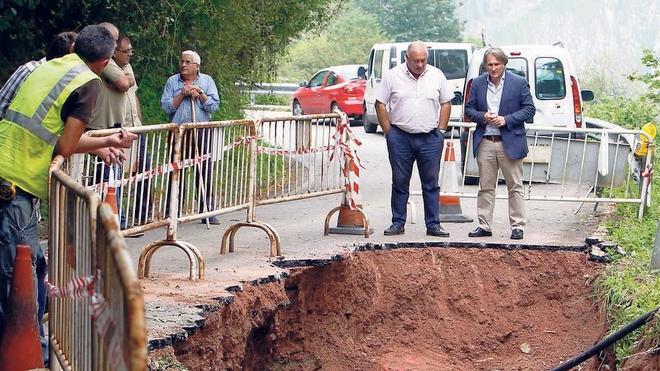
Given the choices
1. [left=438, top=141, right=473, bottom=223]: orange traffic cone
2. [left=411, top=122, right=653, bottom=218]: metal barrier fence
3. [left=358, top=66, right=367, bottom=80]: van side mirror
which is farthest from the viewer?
[left=358, top=66, right=367, bottom=80]: van side mirror

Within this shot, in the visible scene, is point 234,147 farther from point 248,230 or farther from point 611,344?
point 611,344

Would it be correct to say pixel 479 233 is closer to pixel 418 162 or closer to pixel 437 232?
pixel 437 232

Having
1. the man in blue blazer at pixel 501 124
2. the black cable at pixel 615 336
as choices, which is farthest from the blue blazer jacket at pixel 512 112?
the black cable at pixel 615 336

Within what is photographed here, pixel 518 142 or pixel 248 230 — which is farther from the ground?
pixel 518 142

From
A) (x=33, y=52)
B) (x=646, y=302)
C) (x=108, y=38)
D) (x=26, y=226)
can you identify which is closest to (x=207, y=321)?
(x=26, y=226)

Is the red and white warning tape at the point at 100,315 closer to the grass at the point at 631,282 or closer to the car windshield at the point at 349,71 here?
the grass at the point at 631,282

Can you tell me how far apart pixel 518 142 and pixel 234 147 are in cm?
287

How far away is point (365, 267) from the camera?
34.9 feet

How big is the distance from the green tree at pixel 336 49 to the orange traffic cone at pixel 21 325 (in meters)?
45.9

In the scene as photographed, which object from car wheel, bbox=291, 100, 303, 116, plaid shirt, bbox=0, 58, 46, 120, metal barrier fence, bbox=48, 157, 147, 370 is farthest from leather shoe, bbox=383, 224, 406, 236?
car wheel, bbox=291, 100, 303, 116

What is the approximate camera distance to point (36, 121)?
6117 millimetres

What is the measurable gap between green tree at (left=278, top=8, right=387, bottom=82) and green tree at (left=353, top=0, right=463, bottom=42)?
1.29 metres

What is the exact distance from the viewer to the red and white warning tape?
3.94m

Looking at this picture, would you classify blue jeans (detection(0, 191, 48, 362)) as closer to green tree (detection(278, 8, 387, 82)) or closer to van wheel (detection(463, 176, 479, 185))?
van wheel (detection(463, 176, 479, 185))
